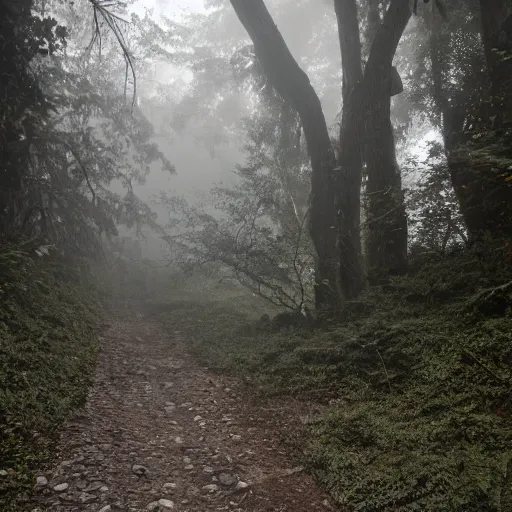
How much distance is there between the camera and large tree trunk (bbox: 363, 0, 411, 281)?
8.62 metres

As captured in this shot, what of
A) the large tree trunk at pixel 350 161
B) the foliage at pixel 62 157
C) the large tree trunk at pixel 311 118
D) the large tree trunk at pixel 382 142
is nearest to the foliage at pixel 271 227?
the large tree trunk at pixel 311 118

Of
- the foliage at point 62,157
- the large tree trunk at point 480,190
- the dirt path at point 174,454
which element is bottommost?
the dirt path at point 174,454

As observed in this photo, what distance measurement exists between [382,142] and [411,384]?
6.12 m

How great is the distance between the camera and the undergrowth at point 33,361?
3.61 metres

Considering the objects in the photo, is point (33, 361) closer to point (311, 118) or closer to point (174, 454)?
point (174, 454)

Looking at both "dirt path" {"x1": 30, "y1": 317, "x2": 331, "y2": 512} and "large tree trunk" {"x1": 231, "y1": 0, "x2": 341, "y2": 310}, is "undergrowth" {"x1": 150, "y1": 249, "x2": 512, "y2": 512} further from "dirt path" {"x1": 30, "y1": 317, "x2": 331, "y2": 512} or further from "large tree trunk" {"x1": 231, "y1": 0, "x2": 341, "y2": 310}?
"large tree trunk" {"x1": 231, "y1": 0, "x2": 341, "y2": 310}

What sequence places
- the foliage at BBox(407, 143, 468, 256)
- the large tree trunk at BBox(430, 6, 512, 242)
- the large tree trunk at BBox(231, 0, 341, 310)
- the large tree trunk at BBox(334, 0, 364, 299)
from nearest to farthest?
the large tree trunk at BBox(430, 6, 512, 242) → the foliage at BBox(407, 143, 468, 256) → the large tree trunk at BBox(334, 0, 364, 299) → the large tree trunk at BBox(231, 0, 341, 310)

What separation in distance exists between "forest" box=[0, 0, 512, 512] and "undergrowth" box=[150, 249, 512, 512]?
0.08ft

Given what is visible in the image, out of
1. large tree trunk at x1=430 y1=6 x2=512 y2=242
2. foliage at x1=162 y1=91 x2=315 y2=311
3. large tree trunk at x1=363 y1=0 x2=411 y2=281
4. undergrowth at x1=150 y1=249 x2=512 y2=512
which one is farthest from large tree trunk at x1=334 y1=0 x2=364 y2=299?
large tree trunk at x1=430 y1=6 x2=512 y2=242

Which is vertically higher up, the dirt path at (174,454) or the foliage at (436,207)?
the foliage at (436,207)

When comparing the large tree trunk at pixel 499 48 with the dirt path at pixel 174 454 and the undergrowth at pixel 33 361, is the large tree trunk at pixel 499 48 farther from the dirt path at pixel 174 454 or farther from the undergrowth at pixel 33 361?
the undergrowth at pixel 33 361

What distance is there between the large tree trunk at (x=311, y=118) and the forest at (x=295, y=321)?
5cm

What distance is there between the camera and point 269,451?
4.31 metres

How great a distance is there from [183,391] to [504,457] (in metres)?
4.24
